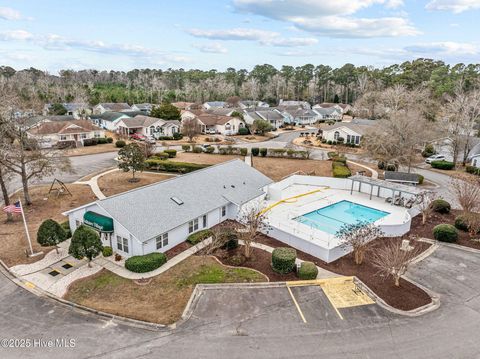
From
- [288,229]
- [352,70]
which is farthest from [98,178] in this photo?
[352,70]

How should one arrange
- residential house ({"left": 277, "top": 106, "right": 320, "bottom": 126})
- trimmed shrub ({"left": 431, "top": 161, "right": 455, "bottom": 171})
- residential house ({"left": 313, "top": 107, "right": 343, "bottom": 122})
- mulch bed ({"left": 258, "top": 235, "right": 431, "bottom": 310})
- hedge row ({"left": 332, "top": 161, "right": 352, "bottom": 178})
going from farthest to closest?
residential house ({"left": 313, "top": 107, "right": 343, "bottom": 122}) < residential house ({"left": 277, "top": 106, "right": 320, "bottom": 126}) < trimmed shrub ({"left": 431, "top": 161, "right": 455, "bottom": 171}) < hedge row ({"left": 332, "top": 161, "right": 352, "bottom": 178}) < mulch bed ({"left": 258, "top": 235, "right": 431, "bottom": 310})

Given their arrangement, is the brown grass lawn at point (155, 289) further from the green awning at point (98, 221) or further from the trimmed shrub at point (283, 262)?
the green awning at point (98, 221)

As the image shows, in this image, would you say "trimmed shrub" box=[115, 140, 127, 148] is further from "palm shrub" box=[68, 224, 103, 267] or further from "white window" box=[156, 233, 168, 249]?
"palm shrub" box=[68, 224, 103, 267]

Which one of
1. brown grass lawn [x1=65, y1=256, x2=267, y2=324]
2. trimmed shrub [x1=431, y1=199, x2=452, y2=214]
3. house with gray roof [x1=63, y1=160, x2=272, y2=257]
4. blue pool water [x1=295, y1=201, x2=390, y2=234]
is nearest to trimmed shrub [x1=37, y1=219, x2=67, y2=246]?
house with gray roof [x1=63, y1=160, x2=272, y2=257]

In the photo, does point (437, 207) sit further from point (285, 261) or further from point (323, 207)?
point (285, 261)

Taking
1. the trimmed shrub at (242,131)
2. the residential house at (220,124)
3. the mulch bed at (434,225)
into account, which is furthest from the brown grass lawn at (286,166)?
the residential house at (220,124)

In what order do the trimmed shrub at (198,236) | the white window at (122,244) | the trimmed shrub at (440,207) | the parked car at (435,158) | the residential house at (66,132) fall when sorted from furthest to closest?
the residential house at (66,132) < the parked car at (435,158) < the trimmed shrub at (440,207) < the trimmed shrub at (198,236) < the white window at (122,244)

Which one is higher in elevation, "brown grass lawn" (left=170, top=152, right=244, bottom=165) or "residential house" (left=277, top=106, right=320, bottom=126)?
"residential house" (left=277, top=106, right=320, bottom=126)
